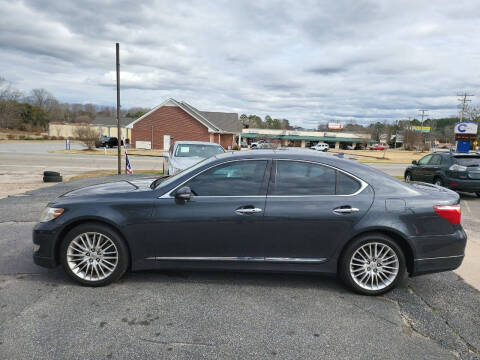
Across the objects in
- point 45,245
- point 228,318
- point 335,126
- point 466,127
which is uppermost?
point 335,126

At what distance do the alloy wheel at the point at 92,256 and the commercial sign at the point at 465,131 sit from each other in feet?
81.5

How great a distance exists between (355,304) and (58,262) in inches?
132

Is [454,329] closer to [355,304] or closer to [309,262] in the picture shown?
[355,304]

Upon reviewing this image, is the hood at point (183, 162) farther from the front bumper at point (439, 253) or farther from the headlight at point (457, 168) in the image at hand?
the headlight at point (457, 168)

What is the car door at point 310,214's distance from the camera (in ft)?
12.3

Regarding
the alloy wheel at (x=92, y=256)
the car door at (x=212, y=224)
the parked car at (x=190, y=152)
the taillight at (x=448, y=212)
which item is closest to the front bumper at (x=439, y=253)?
the taillight at (x=448, y=212)

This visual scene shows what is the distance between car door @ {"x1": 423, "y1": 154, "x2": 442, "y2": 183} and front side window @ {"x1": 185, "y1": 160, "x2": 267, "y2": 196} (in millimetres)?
9952

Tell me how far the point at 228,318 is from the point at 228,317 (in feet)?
0.06

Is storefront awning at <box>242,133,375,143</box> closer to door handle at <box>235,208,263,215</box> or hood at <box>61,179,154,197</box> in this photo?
hood at <box>61,179,154,197</box>

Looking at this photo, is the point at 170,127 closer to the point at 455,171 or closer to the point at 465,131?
the point at 465,131

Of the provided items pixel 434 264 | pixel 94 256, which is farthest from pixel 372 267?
pixel 94 256

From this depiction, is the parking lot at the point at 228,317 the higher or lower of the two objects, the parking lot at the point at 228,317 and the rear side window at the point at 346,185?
the lower

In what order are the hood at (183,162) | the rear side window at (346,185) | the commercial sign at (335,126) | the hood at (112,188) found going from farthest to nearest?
1. the commercial sign at (335,126)
2. the hood at (183,162)
3. the hood at (112,188)
4. the rear side window at (346,185)

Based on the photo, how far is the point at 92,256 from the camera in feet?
12.6
